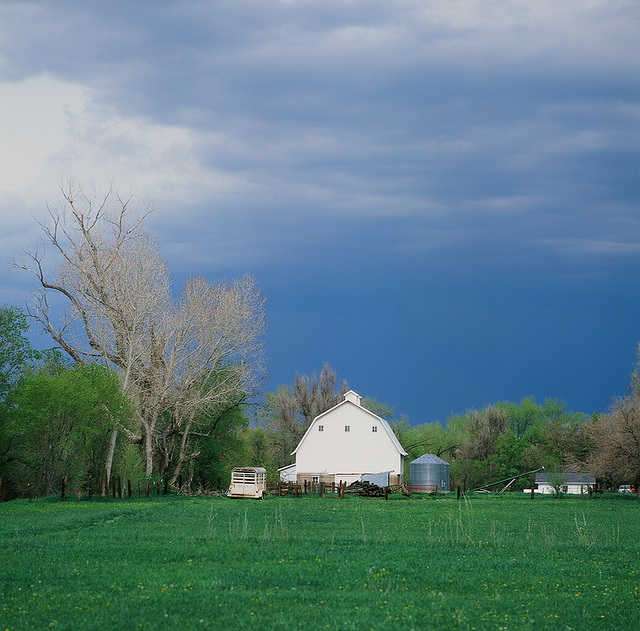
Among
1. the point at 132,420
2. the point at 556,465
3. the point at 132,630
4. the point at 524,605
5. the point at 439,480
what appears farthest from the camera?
the point at 556,465

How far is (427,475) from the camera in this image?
6462cm

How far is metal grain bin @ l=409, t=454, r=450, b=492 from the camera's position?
64.4m

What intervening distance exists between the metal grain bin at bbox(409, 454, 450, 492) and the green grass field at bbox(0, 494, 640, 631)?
140 feet

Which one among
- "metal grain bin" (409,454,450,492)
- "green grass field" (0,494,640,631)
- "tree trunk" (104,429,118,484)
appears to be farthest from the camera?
"metal grain bin" (409,454,450,492)

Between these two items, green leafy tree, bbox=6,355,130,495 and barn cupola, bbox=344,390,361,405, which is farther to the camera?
barn cupola, bbox=344,390,361,405

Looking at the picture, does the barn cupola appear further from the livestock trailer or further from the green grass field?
the green grass field

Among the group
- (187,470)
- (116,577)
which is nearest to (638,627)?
(116,577)

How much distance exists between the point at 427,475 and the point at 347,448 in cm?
741

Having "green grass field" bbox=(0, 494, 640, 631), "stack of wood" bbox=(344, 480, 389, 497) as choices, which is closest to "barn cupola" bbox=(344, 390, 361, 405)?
"stack of wood" bbox=(344, 480, 389, 497)

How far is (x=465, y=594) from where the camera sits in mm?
12562

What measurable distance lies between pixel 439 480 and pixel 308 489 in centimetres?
1218

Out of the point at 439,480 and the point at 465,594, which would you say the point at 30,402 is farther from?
the point at 439,480

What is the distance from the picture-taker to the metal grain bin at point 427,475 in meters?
64.4

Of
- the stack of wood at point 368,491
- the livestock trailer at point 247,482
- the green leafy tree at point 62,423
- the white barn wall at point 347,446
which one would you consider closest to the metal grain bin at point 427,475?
the white barn wall at point 347,446
